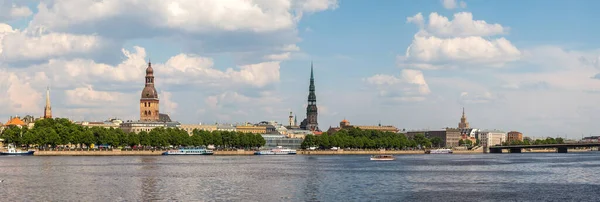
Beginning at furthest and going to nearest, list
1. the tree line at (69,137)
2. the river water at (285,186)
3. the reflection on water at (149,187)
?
the tree line at (69,137) < the river water at (285,186) < the reflection on water at (149,187)

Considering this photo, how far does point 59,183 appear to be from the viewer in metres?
78.2

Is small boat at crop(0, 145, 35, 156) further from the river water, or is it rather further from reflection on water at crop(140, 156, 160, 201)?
reflection on water at crop(140, 156, 160, 201)

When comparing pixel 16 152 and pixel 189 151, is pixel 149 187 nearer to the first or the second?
pixel 16 152

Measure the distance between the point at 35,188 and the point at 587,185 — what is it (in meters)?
50.3

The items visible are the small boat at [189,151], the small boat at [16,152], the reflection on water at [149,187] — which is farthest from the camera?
the small boat at [189,151]

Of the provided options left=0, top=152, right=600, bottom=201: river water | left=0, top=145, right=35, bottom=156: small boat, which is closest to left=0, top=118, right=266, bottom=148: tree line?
left=0, top=145, right=35, bottom=156: small boat

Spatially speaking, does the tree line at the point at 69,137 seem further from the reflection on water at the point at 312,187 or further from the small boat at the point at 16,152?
the reflection on water at the point at 312,187

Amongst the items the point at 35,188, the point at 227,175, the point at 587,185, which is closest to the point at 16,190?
the point at 35,188

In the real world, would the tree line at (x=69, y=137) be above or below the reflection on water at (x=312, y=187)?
above

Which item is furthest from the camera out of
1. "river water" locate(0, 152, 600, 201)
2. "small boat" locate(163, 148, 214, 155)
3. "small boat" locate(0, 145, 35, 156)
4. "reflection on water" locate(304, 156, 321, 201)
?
"small boat" locate(163, 148, 214, 155)

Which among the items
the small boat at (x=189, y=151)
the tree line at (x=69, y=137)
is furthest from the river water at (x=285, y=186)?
the small boat at (x=189, y=151)

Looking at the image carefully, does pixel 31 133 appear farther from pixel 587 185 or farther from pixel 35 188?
pixel 587 185

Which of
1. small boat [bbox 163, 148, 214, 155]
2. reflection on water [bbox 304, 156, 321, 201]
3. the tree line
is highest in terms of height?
the tree line

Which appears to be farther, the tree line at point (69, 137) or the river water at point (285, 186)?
the tree line at point (69, 137)
